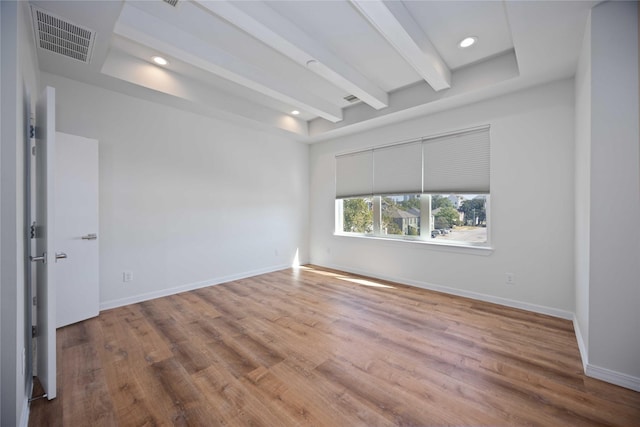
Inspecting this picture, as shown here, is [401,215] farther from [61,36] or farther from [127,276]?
[61,36]

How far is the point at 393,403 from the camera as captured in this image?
1.68 meters

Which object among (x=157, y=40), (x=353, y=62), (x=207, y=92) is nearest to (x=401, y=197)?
(x=353, y=62)

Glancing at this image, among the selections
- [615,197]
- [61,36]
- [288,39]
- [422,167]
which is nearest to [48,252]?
[61,36]

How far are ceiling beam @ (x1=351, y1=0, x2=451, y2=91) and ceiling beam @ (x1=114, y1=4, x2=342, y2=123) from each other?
5.09 ft

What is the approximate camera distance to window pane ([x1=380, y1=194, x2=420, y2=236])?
4219mm

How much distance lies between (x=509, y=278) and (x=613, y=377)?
1481 mm

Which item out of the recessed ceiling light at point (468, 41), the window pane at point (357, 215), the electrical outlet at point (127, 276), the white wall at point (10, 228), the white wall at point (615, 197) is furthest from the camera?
the window pane at point (357, 215)

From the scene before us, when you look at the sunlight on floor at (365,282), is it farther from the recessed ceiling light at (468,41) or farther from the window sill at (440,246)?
the recessed ceiling light at (468,41)

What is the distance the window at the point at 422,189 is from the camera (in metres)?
3.58

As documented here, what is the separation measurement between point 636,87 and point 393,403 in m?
2.69

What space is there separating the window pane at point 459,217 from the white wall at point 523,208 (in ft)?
0.59

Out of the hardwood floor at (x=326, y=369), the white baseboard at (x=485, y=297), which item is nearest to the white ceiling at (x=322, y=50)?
the white baseboard at (x=485, y=297)

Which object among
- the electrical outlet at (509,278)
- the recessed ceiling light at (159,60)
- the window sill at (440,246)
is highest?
the recessed ceiling light at (159,60)

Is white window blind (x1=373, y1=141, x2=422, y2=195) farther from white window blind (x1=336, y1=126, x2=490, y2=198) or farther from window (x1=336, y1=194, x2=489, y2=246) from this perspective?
window (x1=336, y1=194, x2=489, y2=246)
